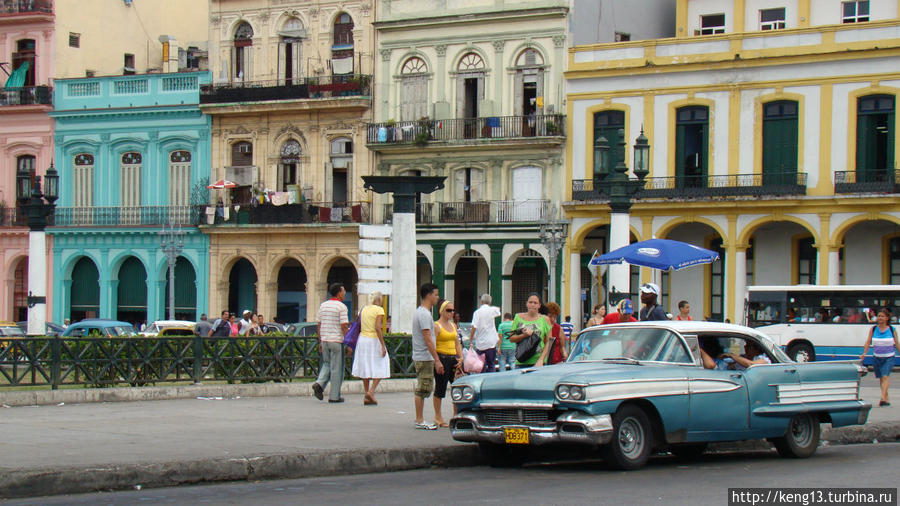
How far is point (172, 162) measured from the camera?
50.7 m

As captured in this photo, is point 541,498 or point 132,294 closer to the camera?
point 541,498

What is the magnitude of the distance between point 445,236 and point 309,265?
5.26m

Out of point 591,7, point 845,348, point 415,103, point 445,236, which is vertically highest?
point 591,7

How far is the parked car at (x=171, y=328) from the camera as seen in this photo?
109 feet

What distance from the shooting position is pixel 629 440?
13.3 metres

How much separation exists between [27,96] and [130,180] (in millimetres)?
4913

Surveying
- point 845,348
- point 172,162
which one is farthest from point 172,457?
point 172,162

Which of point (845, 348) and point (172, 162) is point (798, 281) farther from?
point (172, 162)

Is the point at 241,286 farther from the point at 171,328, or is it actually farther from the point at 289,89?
the point at 171,328

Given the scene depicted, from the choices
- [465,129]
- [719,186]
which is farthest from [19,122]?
[719,186]

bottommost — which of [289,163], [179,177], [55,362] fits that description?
[55,362]

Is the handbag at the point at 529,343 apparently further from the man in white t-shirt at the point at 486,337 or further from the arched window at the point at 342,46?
the arched window at the point at 342,46

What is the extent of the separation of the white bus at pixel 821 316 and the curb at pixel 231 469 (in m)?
23.7

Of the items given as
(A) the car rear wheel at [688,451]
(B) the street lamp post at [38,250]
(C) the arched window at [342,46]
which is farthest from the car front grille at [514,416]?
(C) the arched window at [342,46]
